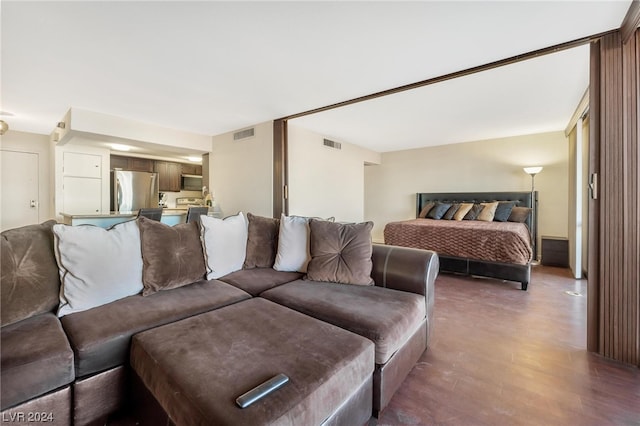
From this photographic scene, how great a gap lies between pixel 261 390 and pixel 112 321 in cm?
109

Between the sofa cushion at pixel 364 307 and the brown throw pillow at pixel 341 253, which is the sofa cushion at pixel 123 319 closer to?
the sofa cushion at pixel 364 307

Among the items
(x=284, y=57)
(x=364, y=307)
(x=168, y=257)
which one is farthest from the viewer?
(x=284, y=57)

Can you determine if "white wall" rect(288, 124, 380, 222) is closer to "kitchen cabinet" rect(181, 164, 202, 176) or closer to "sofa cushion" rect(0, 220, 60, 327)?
"sofa cushion" rect(0, 220, 60, 327)

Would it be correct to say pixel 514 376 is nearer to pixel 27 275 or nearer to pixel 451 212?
pixel 27 275

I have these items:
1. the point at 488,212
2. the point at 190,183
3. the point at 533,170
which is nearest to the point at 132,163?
the point at 190,183

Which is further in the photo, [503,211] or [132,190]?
[132,190]

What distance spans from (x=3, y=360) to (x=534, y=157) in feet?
22.8

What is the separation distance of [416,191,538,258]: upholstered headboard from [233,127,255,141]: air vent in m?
4.06

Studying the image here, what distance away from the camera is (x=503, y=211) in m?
4.93

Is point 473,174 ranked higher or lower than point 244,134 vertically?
lower

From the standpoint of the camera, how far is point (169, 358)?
1.17 metres

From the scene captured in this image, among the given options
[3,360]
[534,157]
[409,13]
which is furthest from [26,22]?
[534,157]

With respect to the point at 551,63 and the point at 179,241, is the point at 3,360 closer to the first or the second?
the point at 179,241

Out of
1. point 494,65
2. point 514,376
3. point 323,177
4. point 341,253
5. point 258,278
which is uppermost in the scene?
point 494,65
